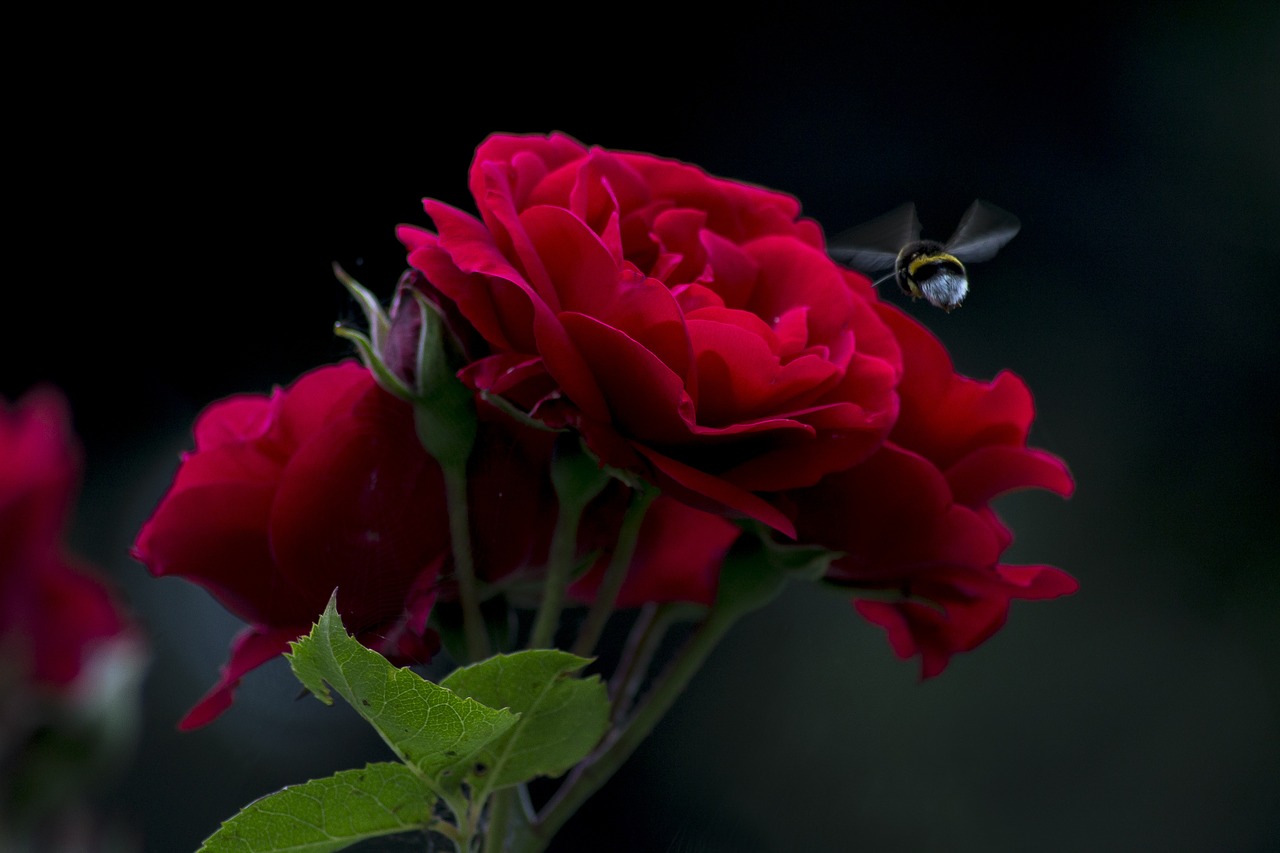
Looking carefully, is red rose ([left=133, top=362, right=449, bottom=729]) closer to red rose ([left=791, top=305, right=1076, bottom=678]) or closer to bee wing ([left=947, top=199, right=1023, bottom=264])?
red rose ([left=791, top=305, right=1076, bottom=678])

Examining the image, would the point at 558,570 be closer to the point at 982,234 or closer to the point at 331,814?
the point at 331,814

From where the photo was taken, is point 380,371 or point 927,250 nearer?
point 380,371

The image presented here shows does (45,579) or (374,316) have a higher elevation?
(374,316)

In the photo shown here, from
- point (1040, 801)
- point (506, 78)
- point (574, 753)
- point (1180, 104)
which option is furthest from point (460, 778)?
point (1180, 104)

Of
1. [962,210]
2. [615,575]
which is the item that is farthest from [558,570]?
[962,210]

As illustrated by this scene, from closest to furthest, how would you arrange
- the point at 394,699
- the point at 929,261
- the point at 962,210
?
1. the point at 394,699
2. the point at 929,261
3. the point at 962,210

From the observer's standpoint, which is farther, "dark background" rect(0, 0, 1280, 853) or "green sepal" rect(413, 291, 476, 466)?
"dark background" rect(0, 0, 1280, 853)

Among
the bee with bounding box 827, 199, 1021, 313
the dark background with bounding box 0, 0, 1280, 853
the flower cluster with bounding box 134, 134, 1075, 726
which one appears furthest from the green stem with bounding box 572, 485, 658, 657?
the dark background with bounding box 0, 0, 1280, 853
